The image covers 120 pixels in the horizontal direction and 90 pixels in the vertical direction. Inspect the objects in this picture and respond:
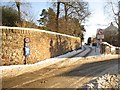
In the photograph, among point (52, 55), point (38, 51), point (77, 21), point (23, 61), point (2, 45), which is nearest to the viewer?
point (2, 45)

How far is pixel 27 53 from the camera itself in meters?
19.3

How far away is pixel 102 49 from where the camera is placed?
2975cm

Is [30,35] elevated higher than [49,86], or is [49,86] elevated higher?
[30,35]

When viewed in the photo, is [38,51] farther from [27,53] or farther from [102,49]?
[102,49]

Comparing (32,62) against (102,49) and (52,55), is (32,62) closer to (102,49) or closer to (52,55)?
(52,55)

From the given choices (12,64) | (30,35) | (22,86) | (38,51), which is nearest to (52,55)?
(38,51)

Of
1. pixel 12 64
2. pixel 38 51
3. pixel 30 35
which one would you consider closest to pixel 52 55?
pixel 38 51

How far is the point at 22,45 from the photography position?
62.8 ft

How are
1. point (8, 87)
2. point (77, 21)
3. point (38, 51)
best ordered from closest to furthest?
point (8, 87) < point (38, 51) < point (77, 21)

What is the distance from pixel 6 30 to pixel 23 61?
270 cm

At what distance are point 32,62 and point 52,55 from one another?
5.09 metres

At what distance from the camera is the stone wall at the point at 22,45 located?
17.9m

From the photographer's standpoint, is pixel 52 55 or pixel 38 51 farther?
pixel 52 55

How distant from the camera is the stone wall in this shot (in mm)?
17889
